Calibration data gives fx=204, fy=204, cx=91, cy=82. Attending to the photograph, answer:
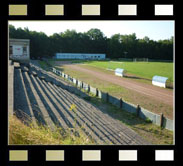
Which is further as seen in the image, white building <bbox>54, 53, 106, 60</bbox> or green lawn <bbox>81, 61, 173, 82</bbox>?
white building <bbox>54, 53, 106, 60</bbox>

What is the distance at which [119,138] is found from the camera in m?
6.83

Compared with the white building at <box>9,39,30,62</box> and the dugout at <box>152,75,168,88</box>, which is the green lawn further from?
the white building at <box>9,39,30,62</box>

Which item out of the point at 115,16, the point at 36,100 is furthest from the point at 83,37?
the point at 115,16

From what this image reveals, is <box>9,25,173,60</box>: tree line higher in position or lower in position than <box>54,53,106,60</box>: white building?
higher

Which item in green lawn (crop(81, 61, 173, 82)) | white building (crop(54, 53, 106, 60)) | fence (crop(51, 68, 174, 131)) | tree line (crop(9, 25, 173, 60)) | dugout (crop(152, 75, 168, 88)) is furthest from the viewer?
tree line (crop(9, 25, 173, 60))

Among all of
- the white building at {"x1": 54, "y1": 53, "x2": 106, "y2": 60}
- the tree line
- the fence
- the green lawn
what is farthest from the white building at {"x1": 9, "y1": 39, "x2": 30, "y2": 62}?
the white building at {"x1": 54, "y1": 53, "x2": 106, "y2": 60}

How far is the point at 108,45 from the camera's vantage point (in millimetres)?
72938

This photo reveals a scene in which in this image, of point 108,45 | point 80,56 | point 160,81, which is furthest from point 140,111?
point 108,45

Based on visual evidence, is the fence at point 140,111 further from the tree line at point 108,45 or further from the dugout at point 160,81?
the tree line at point 108,45

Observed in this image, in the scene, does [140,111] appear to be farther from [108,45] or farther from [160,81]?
[108,45]

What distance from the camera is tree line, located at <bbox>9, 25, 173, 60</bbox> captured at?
6875 cm

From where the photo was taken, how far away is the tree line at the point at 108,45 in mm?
68750

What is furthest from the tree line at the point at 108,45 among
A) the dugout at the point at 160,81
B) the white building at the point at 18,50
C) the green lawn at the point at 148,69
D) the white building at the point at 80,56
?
the dugout at the point at 160,81
